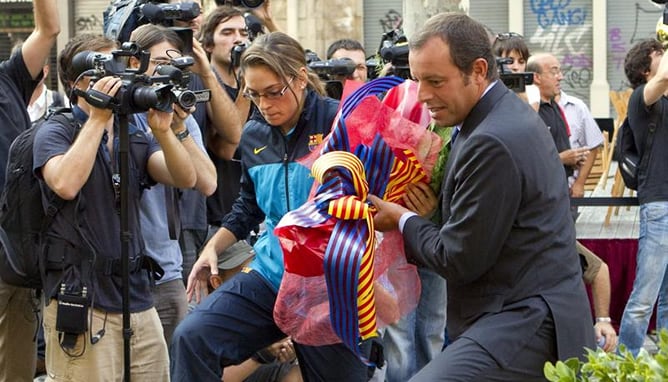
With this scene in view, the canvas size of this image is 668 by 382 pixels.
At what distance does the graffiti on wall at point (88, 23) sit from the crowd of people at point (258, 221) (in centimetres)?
1806

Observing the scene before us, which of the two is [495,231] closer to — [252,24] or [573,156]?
[252,24]

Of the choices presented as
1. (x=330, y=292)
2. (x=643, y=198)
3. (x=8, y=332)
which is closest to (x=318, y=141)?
(x=330, y=292)

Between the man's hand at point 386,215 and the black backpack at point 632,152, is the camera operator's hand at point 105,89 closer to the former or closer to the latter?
the man's hand at point 386,215

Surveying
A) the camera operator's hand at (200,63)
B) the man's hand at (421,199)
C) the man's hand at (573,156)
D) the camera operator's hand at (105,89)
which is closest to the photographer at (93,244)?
the camera operator's hand at (105,89)

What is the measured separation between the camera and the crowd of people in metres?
4.23

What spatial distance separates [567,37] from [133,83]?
1836 cm

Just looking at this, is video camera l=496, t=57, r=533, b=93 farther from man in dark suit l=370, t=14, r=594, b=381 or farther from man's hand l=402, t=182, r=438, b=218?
man in dark suit l=370, t=14, r=594, b=381

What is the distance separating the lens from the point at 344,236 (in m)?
4.53

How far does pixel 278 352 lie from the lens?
6531 mm

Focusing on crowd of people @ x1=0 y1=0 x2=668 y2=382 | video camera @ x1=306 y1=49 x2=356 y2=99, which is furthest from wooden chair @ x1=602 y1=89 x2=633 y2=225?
video camera @ x1=306 y1=49 x2=356 y2=99

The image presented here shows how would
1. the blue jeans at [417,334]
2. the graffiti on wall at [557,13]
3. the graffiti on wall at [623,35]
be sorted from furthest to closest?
the graffiti on wall at [557,13] → the graffiti on wall at [623,35] → the blue jeans at [417,334]

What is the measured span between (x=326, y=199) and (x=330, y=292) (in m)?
0.34

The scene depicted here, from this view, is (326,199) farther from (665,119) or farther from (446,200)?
(665,119)

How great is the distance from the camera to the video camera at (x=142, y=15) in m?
6.84
